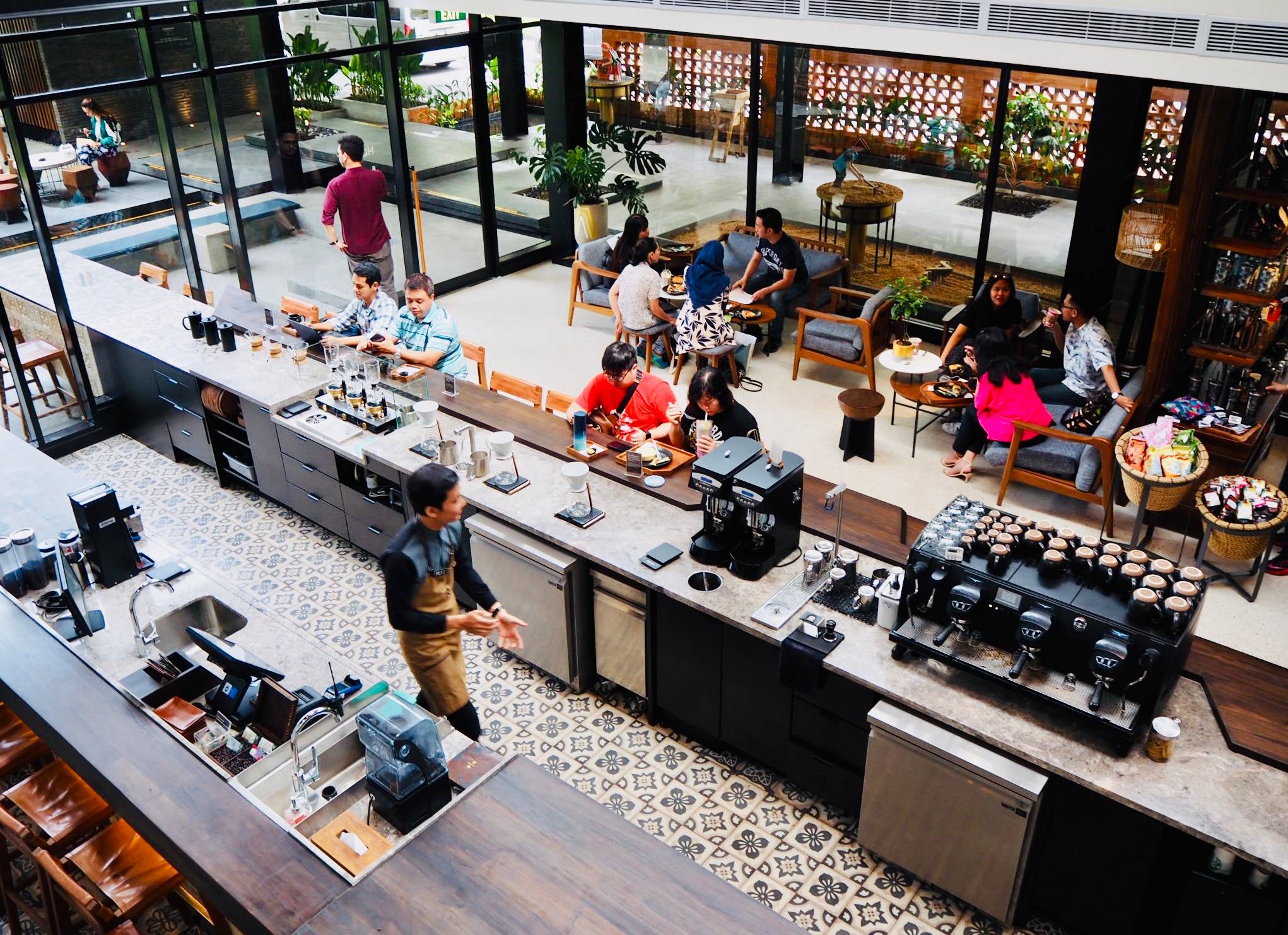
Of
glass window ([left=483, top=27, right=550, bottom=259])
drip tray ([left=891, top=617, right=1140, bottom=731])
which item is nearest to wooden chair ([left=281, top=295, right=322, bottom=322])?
glass window ([left=483, top=27, right=550, bottom=259])

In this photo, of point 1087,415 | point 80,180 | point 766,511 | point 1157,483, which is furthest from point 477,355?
point 1157,483

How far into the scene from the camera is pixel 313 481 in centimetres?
694

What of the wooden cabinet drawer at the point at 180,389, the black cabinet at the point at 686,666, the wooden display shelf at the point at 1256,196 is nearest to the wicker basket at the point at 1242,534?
the wooden display shelf at the point at 1256,196

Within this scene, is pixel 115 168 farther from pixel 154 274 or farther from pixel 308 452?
pixel 308 452

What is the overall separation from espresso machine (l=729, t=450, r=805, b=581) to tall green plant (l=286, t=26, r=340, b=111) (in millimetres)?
6303

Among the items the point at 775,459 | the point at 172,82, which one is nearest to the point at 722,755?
the point at 775,459

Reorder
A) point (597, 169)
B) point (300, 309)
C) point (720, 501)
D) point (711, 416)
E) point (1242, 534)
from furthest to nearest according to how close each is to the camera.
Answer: point (597, 169) → point (300, 309) → point (1242, 534) → point (711, 416) → point (720, 501)

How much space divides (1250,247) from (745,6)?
11.7ft

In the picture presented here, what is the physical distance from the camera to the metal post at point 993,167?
850 centimetres

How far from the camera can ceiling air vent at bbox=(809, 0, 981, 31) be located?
6102mm

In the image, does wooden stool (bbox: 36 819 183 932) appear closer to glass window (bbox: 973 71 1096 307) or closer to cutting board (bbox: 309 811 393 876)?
cutting board (bbox: 309 811 393 876)

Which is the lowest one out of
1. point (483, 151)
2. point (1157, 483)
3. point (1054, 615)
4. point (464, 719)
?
point (464, 719)

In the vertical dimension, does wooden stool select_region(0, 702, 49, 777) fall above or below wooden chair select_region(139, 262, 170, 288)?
below

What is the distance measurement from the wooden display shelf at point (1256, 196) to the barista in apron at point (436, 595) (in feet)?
17.2
